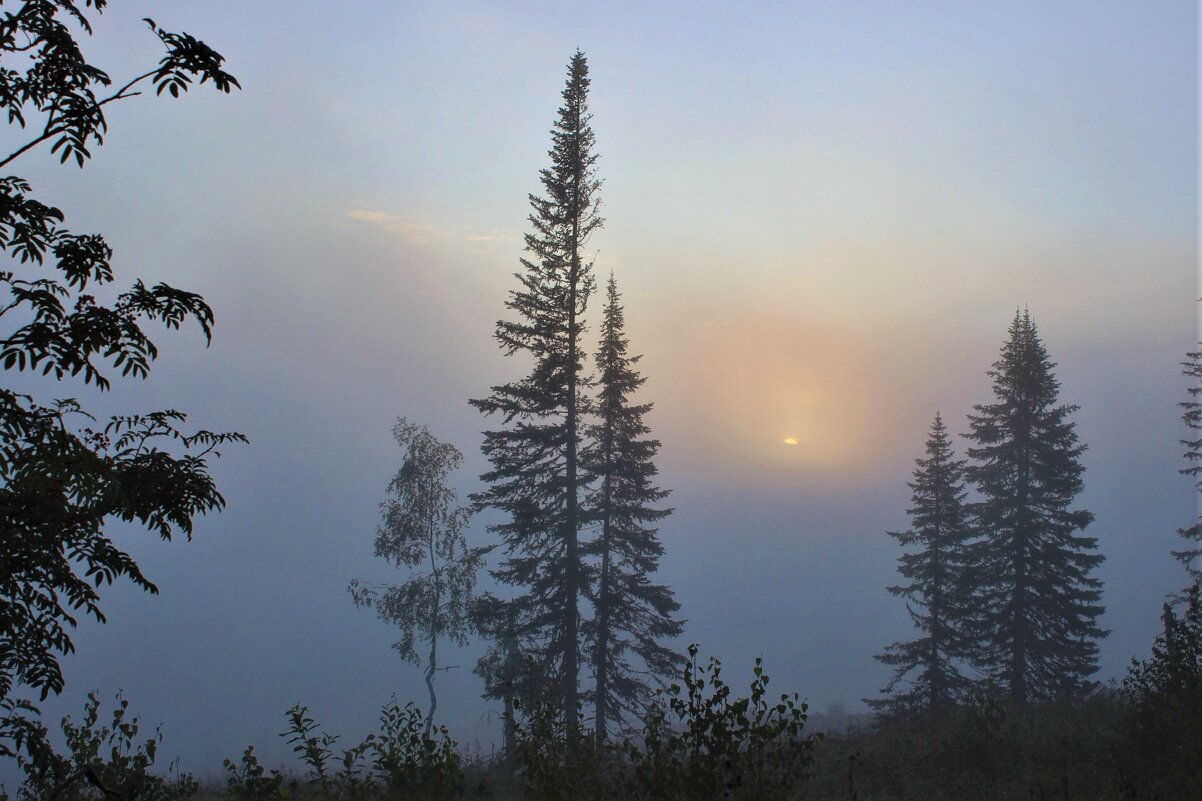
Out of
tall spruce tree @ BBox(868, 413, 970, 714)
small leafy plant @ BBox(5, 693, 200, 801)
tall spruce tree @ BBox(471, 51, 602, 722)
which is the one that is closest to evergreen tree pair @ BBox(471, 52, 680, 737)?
tall spruce tree @ BBox(471, 51, 602, 722)

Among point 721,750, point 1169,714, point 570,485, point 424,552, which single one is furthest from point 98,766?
point 424,552

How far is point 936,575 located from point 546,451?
18486 millimetres

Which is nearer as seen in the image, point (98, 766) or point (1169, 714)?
point (98, 766)

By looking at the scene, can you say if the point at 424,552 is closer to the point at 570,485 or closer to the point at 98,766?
the point at 570,485

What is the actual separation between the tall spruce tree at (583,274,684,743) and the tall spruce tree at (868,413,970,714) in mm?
11759

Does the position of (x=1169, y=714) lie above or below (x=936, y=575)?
below

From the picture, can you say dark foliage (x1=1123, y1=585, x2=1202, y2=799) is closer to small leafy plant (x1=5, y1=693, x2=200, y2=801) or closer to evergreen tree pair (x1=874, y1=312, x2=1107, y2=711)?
small leafy plant (x1=5, y1=693, x2=200, y2=801)

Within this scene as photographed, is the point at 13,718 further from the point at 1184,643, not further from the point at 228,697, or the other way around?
the point at 228,697

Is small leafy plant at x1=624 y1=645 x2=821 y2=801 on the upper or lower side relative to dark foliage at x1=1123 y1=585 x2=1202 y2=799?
upper

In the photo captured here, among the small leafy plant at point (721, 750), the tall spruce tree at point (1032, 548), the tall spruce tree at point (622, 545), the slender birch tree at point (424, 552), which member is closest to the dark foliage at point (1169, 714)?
the small leafy plant at point (721, 750)

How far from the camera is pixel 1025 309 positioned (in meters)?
33.5

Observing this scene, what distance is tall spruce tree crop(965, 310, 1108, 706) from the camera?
1204 inches

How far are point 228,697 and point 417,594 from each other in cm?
8621

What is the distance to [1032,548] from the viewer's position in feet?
102
